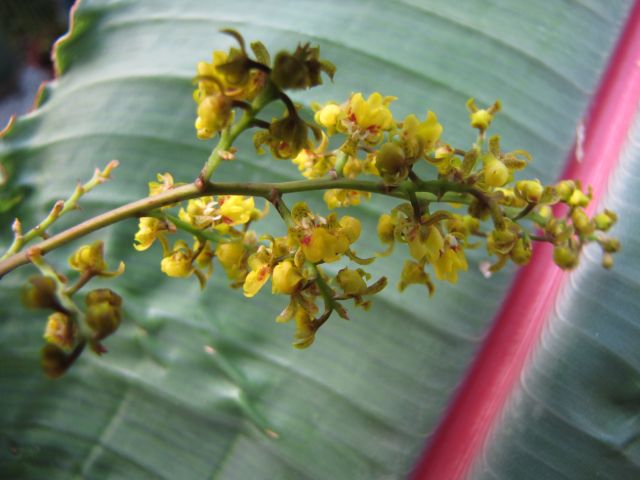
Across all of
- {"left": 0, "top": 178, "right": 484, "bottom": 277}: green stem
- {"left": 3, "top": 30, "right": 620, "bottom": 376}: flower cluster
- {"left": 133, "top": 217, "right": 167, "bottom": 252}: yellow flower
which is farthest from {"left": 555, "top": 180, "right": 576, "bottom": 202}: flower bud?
{"left": 133, "top": 217, "right": 167, "bottom": 252}: yellow flower

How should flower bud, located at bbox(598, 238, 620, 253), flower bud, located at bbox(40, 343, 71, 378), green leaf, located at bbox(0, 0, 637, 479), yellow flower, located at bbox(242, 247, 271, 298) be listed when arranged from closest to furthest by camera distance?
flower bud, located at bbox(40, 343, 71, 378), yellow flower, located at bbox(242, 247, 271, 298), flower bud, located at bbox(598, 238, 620, 253), green leaf, located at bbox(0, 0, 637, 479)

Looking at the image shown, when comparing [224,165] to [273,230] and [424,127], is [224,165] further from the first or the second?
[424,127]

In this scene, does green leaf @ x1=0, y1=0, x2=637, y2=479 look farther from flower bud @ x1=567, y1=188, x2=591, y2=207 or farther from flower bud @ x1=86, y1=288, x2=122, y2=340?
flower bud @ x1=86, y1=288, x2=122, y2=340

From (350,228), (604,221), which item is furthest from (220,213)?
(604,221)

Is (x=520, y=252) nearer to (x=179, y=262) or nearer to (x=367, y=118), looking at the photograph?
(x=367, y=118)


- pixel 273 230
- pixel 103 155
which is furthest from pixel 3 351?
pixel 273 230

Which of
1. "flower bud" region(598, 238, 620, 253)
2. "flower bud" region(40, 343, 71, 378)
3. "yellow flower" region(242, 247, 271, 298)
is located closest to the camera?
"flower bud" region(40, 343, 71, 378)

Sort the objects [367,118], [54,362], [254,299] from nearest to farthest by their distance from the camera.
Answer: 1. [54,362]
2. [367,118]
3. [254,299]
